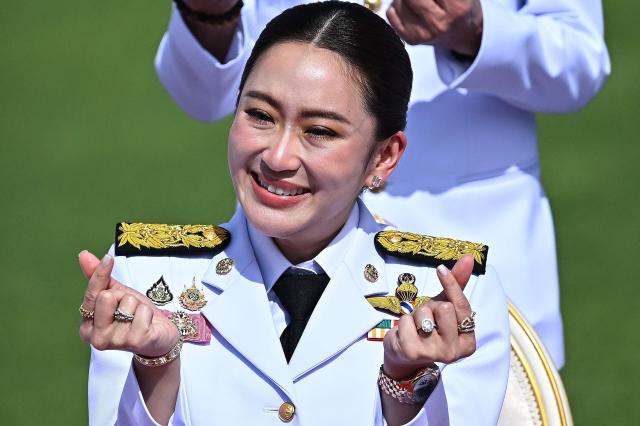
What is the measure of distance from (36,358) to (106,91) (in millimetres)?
2120

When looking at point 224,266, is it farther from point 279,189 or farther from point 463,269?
point 463,269

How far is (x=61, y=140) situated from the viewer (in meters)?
7.48

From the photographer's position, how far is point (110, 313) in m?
2.77

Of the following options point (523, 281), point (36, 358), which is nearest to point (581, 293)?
point (36, 358)

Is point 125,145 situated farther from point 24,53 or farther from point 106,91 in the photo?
point 24,53

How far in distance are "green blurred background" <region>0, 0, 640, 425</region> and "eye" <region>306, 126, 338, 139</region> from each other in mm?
2767

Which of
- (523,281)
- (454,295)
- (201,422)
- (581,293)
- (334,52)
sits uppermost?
(334,52)

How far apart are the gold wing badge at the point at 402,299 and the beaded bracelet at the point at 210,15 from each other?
0.80 m

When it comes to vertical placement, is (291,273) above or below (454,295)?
below

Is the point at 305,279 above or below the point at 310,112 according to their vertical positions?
below

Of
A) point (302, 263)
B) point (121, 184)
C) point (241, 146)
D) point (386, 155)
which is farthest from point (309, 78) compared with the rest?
point (121, 184)

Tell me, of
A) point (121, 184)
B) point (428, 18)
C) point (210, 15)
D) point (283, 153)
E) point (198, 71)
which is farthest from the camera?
point (121, 184)

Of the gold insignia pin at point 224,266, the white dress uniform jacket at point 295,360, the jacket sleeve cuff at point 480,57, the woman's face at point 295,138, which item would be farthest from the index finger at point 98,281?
the jacket sleeve cuff at point 480,57

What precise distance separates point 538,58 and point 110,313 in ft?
4.62
